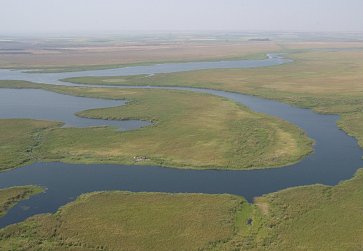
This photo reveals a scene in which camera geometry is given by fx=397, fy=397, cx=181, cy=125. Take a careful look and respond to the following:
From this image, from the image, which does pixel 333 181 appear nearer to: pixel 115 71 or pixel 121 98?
pixel 121 98

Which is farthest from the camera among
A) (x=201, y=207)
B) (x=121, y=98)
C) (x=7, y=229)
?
(x=121, y=98)

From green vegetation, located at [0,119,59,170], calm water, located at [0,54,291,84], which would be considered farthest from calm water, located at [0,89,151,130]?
calm water, located at [0,54,291,84]

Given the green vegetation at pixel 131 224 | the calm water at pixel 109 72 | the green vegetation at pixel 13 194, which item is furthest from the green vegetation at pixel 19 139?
the calm water at pixel 109 72

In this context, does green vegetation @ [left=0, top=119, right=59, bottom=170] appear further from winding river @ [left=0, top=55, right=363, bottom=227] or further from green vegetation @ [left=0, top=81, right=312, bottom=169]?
winding river @ [left=0, top=55, right=363, bottom=227]

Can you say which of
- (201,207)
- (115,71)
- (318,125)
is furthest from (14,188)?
(115,71)

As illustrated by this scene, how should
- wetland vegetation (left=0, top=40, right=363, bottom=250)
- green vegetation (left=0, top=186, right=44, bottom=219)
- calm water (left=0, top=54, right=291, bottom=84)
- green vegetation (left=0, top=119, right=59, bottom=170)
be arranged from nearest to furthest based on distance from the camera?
wetland vegetation (left=0, top=40, right=363, bottom=250) < green vegetation (left=0, top=186, right=44, bottom=219) < green vegetation (left=0, top=119, right=59, bottom=170) < calm water (left=0, top=54, right=291, bottom=84)

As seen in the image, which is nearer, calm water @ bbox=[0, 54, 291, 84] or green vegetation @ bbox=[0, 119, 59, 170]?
green vegetation @ bbox=[0, 119, 59, 170]

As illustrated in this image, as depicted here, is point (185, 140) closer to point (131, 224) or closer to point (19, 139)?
point (131, 224)

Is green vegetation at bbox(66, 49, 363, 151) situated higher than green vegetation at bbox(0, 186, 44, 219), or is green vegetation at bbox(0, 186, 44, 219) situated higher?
green vegetation at bbox(66, 49, 363, 151)
